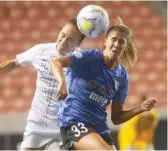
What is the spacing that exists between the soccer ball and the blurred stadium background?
4.37 m

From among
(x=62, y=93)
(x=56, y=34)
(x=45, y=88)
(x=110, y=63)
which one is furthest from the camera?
(x=56, y=34)

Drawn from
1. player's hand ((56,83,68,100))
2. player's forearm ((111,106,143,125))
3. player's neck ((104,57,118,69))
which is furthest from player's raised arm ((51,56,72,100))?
player's forearm ((111,106,143,125))

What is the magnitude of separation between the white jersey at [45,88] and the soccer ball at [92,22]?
37 centimetres

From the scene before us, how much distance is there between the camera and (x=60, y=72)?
11.7 ft

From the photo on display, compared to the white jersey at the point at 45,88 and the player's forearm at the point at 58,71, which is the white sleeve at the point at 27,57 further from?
the player's forearm at the point at 58,71

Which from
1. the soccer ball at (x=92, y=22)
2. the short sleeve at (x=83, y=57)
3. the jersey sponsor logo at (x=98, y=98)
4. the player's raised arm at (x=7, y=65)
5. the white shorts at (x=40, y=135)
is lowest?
the white shorts at (x=40, y=135)

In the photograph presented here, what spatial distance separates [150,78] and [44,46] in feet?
15.5

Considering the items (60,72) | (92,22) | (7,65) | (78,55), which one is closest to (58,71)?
(60,72)

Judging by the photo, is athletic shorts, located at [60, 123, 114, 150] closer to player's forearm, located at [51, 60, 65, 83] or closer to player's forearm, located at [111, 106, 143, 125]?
player's forearm, located at [111, 106, 143, 125]

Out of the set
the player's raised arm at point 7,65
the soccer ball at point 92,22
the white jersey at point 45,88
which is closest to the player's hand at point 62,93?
the soccer ball at point 92,22

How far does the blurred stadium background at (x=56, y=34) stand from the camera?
353 inches

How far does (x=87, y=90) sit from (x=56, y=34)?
5901 mm

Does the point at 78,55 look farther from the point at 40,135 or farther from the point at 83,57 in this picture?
the point at 40,135

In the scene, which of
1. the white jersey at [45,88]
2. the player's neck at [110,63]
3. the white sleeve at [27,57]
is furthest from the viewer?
the white sleeve at [27,57]
